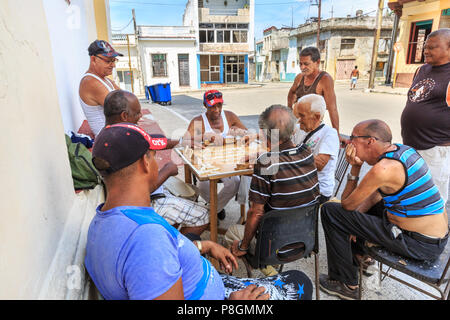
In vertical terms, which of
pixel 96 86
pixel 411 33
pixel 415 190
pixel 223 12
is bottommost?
pixel 415 190

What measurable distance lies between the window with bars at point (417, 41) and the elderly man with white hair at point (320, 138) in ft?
58.4

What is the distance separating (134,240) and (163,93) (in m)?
15.5


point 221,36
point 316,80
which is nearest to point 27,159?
point 316,80

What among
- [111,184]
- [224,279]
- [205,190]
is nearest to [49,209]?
[111,184]

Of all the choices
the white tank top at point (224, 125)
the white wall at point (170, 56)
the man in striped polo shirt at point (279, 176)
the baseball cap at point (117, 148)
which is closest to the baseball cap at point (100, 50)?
the white tank top at point (224, 125)

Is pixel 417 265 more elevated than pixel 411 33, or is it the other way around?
pixel 411 33

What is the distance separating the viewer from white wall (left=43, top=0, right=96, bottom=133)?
3193 millimetres

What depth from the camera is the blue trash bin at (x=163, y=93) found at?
15559 mm

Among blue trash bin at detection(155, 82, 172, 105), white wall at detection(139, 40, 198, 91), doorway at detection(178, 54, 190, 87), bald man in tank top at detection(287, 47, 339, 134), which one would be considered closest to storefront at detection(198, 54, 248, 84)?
white wall at detection(139, 40, 198, 91)

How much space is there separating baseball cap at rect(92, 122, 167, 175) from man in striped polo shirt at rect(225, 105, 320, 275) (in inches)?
38.5

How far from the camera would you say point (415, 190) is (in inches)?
70.9

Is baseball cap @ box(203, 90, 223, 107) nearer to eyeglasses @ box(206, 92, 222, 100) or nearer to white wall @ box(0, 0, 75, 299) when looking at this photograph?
eyeglasses @ box(206, 92, 222, 100)

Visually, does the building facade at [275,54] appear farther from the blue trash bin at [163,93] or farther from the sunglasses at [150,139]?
the sunglasses at [150,139]

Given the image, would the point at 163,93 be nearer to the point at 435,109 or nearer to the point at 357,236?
the point at 435,109
